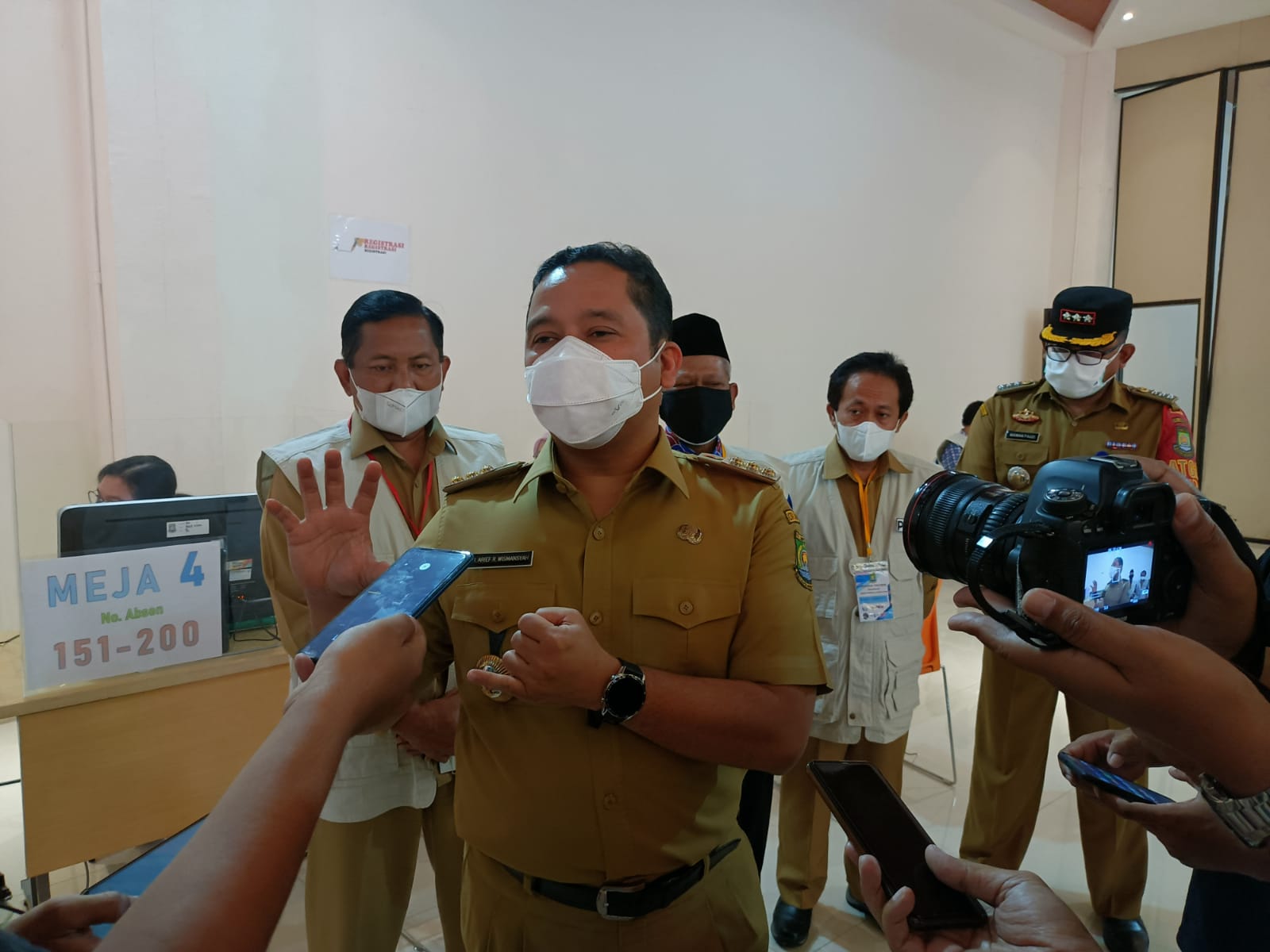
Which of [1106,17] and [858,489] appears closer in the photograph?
[858,489]

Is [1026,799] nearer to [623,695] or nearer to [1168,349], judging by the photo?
[623,695]

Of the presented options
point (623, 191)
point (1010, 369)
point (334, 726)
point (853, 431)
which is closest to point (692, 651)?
point (334, 726)

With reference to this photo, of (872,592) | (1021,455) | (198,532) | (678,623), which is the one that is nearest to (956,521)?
(678,623)

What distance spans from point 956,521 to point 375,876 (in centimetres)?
142

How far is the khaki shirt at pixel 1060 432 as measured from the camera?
2.37 metres

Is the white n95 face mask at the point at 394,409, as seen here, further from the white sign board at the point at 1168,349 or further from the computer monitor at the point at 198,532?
the white sign board at the point at 1168,349

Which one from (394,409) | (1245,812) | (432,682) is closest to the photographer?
(1245,812)

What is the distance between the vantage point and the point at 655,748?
1059mm

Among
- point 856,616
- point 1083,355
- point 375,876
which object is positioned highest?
point 1083,355

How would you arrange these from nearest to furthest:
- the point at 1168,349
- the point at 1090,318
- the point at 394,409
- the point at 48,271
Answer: the point at 394,409 < the point at 1090,318 < the point at 48,271 < the point at 1168,349

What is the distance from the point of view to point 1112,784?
1.08 m

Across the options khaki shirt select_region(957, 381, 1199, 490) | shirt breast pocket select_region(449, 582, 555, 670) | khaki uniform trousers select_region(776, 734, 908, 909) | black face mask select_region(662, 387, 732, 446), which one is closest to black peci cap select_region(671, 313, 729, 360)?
black face mask select_region(662, 387, 732, 446)

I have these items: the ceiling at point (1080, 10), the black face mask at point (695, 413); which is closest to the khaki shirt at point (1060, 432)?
A: the black face mask at point (695, 413)

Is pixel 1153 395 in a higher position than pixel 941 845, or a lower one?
higher
